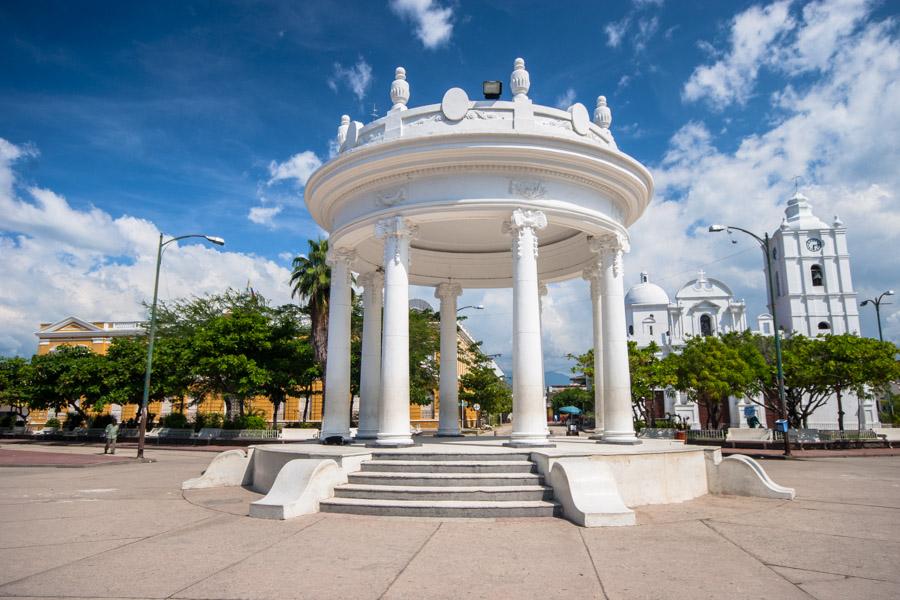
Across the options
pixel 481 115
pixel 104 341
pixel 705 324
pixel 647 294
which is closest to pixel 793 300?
pixel 705 324

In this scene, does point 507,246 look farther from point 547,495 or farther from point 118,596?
point 118,596

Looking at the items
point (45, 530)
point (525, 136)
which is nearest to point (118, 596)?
point (45, 530)

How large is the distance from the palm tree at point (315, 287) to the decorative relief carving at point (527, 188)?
31199mm

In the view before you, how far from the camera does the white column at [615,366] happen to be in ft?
53.1

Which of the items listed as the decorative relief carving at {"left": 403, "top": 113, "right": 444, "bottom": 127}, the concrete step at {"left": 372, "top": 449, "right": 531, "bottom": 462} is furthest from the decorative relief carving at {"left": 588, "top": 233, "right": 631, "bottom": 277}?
the concrete step at {"left": 372, "top": 449, "right": 531, "bottom": 462}

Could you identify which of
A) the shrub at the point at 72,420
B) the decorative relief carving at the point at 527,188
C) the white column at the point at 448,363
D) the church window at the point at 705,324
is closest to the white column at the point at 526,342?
the decorative relief carving at the point at 527,188

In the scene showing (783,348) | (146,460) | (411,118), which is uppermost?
(411,118)

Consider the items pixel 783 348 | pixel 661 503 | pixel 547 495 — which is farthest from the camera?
pixel 783 348

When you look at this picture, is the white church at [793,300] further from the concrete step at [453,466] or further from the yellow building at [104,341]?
the concrete step at [453,466]

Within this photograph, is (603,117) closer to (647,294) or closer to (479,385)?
(479,385)

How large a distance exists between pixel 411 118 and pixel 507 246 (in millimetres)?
7989

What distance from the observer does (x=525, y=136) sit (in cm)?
1495

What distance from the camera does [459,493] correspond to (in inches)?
455

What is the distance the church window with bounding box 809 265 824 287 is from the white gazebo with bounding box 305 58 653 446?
230 feet
